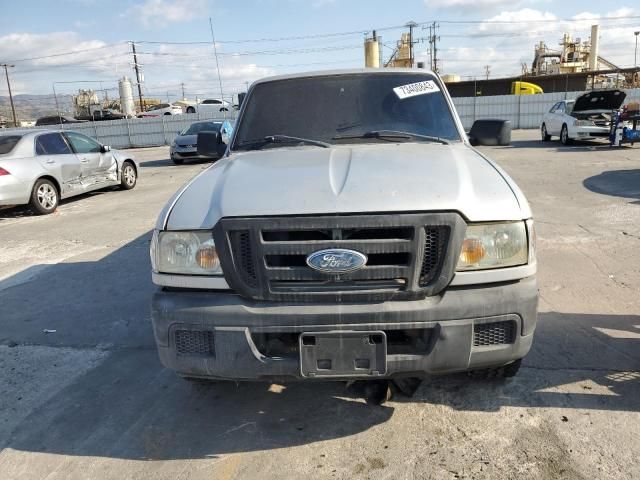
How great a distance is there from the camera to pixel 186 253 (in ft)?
8.31

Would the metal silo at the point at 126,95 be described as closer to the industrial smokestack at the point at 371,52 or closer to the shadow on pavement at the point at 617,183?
the industrial smokestack at the point at 371,52

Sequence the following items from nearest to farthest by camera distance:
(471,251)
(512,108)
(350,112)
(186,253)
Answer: (471,251) → (186,253) → (350,112) → (512,108)

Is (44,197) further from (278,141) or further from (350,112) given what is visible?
(350,112)

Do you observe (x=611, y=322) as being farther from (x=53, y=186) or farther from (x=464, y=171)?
(x=53, y=186)

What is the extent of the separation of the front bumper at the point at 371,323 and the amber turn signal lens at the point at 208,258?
0.14m

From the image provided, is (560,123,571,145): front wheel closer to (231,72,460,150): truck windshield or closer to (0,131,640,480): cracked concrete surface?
(0,131,640,480): cracked concrete surface

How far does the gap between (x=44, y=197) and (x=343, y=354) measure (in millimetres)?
9242

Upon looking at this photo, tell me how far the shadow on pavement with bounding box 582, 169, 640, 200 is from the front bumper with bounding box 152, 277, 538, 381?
25.0 feet

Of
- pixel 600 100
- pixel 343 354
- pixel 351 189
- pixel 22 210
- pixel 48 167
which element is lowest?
pixel 22 210

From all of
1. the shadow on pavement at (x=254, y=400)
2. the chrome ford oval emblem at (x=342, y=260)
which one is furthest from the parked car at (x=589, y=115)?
the chrome ford oval emblem at (x=342, y=260)

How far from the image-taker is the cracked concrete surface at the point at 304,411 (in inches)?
101

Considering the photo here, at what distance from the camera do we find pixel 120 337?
417 centimetres

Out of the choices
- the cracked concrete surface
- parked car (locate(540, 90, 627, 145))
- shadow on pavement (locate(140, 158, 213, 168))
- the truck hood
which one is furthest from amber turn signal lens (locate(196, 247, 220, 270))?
parked car (locate(540, 90, 627, 145))

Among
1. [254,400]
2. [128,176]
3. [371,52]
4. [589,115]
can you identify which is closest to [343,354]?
[254,400]
